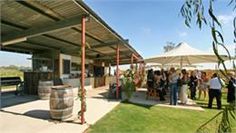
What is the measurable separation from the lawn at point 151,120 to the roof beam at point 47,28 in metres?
3.19

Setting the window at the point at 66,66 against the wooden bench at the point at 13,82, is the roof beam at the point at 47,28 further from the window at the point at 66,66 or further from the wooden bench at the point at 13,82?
the window at the point at 66,66

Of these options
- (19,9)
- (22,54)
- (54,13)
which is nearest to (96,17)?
(54,13)

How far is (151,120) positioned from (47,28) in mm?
4526

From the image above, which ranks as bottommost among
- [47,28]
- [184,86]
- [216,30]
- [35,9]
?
[184,86]

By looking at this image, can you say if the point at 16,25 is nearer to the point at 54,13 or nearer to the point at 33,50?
the point at 54,13

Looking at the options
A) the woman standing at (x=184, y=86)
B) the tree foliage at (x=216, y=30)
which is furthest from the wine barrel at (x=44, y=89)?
the tree foliage at (x=216, y=30)

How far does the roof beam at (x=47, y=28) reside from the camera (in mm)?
7758

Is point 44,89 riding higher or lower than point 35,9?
lower

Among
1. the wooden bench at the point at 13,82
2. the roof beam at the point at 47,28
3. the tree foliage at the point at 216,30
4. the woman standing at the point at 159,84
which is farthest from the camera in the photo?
the woman standing at the point at 159,84

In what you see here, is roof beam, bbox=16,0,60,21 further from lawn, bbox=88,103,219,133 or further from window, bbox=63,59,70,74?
window, bbox=63,59,70,74

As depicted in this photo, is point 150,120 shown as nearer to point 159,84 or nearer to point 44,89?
point 159,84

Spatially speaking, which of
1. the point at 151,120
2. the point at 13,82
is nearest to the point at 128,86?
the point at 151,120

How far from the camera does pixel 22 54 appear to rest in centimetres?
1428

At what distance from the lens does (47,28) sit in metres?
7.95
